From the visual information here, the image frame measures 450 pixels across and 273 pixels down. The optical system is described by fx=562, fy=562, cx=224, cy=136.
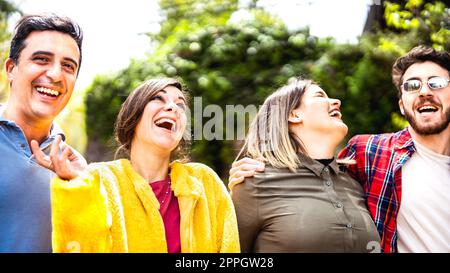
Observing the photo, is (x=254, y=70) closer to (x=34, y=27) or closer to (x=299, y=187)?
(x=299, y=187)

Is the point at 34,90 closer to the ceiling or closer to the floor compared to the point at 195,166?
closer to the ceiling

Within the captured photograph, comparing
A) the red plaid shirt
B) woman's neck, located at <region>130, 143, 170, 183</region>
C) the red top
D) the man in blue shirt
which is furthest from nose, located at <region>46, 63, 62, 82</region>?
the red plaid shirt

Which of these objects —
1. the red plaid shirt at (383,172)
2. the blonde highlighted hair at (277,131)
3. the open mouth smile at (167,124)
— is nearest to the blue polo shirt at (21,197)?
the open mouth smile at (167,124)

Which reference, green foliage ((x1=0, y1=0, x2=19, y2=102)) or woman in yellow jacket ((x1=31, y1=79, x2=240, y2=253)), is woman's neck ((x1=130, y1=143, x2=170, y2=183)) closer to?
woman in yellow jacket ((x1=31, y1=79, x2=240, y2=253))

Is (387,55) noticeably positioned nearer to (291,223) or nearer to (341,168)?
(341,168)

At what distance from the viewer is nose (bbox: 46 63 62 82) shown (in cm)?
184

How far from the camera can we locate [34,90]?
72.6 inches

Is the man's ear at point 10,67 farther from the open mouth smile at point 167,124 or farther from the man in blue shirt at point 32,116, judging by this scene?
the open mouth smile at point 167,124

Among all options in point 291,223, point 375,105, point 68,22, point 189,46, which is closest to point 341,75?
point 375,105

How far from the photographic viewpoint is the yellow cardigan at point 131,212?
63.6 inches

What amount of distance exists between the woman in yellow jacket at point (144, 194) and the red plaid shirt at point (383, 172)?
548 millimetres

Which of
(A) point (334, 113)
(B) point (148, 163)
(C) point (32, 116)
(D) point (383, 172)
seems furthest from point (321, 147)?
(C) point (32, 116)

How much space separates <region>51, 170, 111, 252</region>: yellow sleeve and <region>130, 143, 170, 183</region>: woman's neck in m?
0.23
